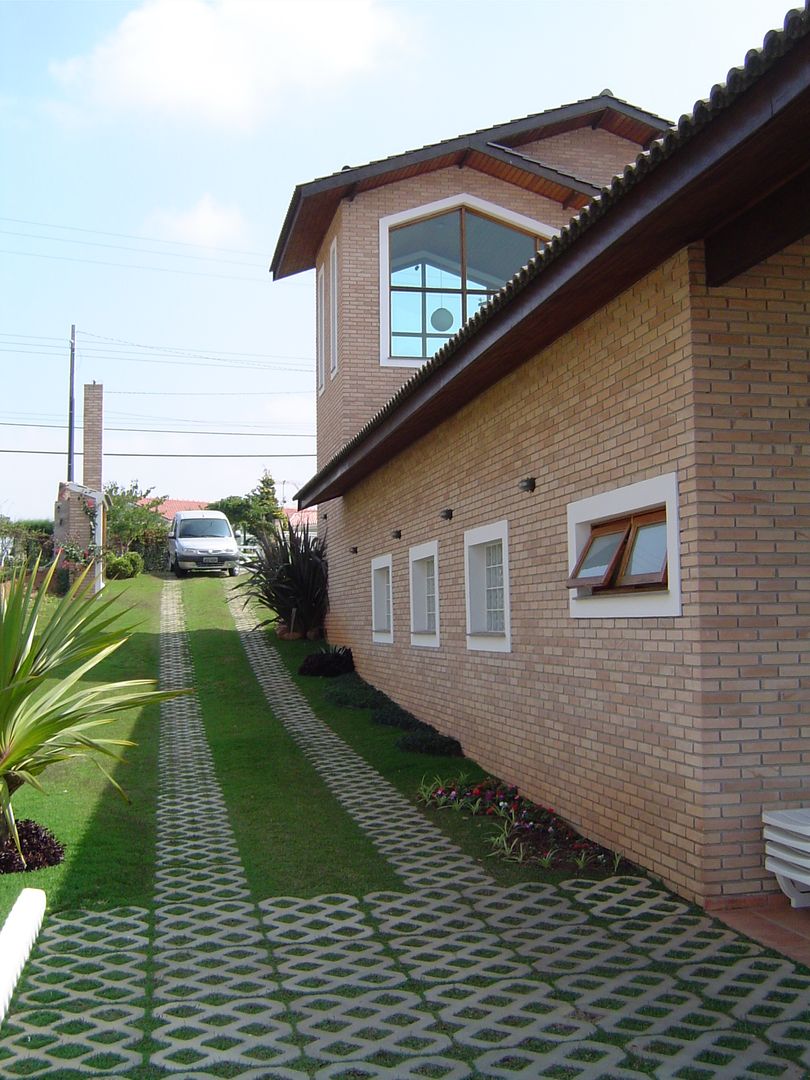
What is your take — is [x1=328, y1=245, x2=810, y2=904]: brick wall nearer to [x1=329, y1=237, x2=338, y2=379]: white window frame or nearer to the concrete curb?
the concrete curb

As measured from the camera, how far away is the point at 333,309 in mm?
17062

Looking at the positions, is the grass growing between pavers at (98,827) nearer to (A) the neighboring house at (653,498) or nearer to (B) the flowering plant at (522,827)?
(B) the flowering plant at (522,827)

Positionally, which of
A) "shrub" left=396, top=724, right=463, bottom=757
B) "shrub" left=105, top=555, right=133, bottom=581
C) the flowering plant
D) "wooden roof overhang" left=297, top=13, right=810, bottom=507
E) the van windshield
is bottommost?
the flowering plant

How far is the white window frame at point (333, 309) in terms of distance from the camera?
16.8m

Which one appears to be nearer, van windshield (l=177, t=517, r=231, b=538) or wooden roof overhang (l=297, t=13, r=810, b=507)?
wooden roof overhang (l=297, t=13, r=810, b=507)

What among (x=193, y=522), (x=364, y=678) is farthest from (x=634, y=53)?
(x=193, y=522)

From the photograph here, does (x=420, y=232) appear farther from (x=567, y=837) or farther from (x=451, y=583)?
(x=567, y=837)

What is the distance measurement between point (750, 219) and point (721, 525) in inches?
62.8

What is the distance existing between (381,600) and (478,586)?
15.3 feet

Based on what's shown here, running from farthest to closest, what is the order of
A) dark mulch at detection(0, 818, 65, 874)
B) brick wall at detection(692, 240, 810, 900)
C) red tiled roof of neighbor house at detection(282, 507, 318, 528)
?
red tiled roof of neighbor house at detection(282, 507, 318, 528)
dark mulch at detection(0, 818, 65, 874)
brick wall at detection(692, 240, 810, 900)

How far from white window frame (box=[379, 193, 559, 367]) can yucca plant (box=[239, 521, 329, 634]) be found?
4198mm

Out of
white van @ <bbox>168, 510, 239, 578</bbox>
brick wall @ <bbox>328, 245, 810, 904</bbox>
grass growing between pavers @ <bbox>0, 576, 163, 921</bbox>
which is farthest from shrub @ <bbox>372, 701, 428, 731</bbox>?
white van @ <bbox>168, 510, 239, 578</bbox>

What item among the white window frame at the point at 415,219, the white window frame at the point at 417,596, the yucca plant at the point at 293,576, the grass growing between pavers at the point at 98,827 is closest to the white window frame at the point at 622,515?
the grass growing between pavers at the point at 98,827

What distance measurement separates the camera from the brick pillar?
96.6ft
